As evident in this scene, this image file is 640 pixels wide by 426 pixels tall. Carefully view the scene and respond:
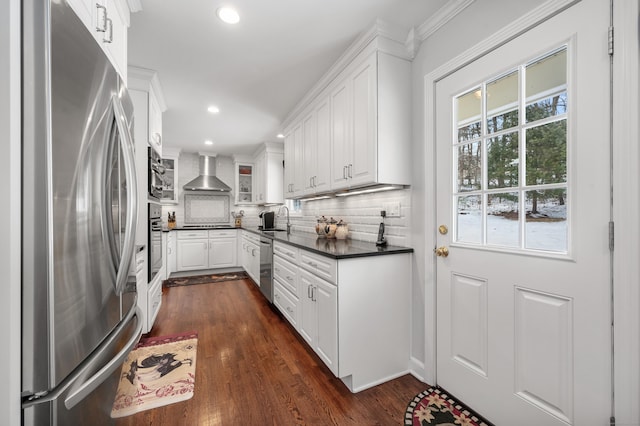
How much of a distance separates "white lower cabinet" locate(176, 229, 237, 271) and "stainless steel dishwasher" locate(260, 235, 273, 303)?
205 centimetres

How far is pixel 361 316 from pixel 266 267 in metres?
1.82

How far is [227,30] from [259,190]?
3708 mm

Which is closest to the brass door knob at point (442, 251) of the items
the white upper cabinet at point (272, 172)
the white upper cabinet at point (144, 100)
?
the white upper cabinet at point (144, 100)

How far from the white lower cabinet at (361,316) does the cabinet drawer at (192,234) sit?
372 cm

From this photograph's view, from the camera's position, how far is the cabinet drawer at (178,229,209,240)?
5023mm

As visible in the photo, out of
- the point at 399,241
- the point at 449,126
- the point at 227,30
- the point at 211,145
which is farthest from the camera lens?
the point at 211,145

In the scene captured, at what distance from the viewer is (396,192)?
7.22ft

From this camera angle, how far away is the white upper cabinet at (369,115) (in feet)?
6.37

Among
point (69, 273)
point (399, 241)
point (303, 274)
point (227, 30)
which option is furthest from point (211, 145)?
point (69, 273)

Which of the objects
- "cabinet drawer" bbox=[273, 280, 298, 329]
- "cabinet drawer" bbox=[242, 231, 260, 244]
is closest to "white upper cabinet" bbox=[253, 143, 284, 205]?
"cabinet drawer" bbox=[242, 231, 260, 244]

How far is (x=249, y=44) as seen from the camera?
2.07m

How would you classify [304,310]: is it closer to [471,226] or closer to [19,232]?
[471,226]

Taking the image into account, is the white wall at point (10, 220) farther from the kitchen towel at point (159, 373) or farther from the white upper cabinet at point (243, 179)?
the white upper cabinet at point (243, 179)

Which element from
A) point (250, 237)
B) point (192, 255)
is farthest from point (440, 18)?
point (192, 255)
